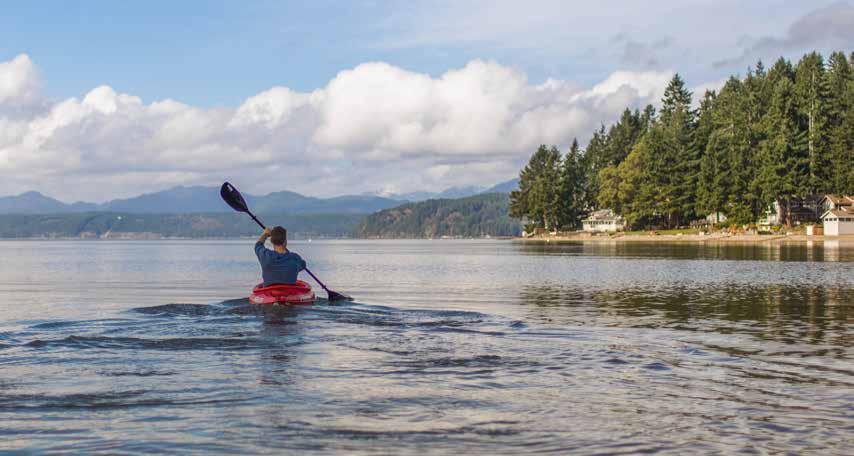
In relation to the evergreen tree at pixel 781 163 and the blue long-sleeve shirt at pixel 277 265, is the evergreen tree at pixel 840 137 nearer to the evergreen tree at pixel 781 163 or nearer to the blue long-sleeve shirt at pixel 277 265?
the evergreen tree at pixel 781 163

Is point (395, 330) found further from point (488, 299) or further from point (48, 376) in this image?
point (488, 299)

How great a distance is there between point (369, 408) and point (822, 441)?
5.65 meters

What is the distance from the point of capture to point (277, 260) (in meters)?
22.9

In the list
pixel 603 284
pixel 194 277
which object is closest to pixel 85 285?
pixel 194 277

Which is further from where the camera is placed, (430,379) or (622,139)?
(622,139)

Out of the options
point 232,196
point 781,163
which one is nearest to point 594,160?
point 781,163

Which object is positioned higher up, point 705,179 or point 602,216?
point 705,179

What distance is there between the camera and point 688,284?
128 ft

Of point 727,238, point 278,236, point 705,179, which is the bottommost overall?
point 727,238

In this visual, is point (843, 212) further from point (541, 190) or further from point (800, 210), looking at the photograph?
point (541, 190)

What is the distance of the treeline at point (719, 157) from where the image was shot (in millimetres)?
121688

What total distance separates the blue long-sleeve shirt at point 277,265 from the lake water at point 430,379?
1.02 m

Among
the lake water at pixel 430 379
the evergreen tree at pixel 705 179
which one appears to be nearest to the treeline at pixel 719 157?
the evergreen tree at pixel 705 179

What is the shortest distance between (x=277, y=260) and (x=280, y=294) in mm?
1431
